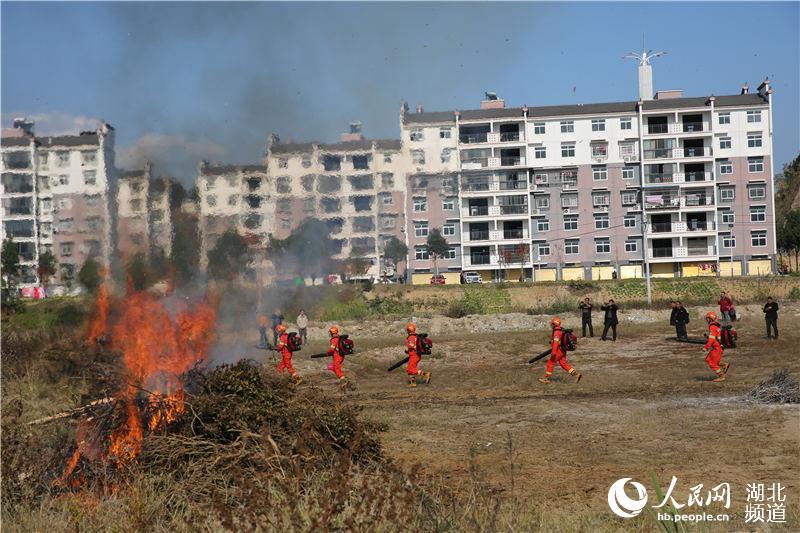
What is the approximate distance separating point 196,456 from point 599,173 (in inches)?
2419

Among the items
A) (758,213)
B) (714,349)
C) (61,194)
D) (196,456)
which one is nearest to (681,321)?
(714,349)

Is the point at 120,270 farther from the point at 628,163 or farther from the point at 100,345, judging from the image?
the point at 628,163

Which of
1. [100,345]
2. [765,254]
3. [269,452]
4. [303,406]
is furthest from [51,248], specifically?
[765,254]

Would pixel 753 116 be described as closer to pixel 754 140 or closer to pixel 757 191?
pixel 754 140

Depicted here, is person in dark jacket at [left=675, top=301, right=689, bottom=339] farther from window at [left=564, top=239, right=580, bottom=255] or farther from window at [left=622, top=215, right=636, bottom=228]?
window at [left=622, top=215, right=636, bottom=228]

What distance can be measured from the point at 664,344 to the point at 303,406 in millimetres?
22699

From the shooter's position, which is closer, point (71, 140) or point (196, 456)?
point (196, 456)

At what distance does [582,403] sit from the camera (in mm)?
18734

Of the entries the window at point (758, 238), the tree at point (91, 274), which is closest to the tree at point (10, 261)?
the tree at point (91, 274)

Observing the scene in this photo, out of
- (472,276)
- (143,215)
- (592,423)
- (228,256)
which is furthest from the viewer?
(472,276)

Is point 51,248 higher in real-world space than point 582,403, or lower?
higher

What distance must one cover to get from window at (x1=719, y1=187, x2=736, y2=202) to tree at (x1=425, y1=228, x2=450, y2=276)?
2528 centimetres

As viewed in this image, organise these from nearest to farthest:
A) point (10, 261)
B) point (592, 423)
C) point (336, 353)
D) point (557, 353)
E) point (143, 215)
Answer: point (592, 423)
point (143, 215)
point (557, 353)
point (336, 353)
point (10, 261)

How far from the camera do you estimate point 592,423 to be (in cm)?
1622
